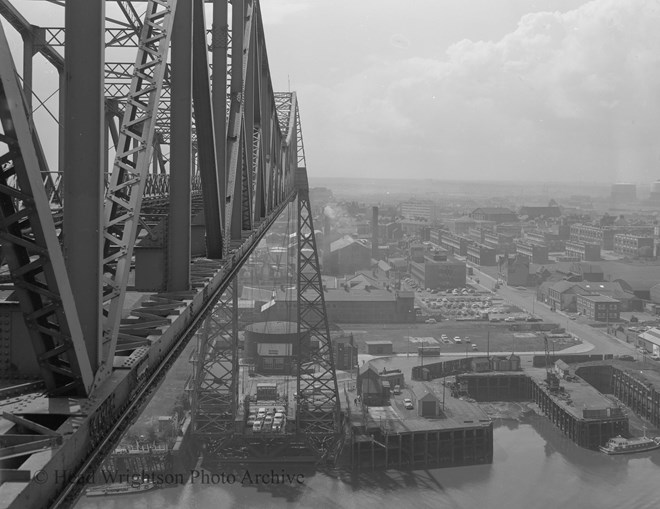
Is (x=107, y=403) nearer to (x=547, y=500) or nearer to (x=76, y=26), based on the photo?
(x=76, y=26)

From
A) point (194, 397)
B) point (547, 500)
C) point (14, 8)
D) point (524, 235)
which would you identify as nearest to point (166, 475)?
point (194, 397)

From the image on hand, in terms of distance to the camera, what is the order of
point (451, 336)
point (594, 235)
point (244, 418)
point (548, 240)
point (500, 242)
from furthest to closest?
point (548, 240) < point (500, 242) < point (594, 235) < point (451, 336) < point (244, 418)

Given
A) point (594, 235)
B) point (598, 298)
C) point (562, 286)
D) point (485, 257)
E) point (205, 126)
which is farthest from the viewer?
point (594, 235)

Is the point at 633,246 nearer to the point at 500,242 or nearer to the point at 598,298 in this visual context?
the point at 500,242

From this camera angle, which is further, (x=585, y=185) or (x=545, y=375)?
(x=585, y=185)

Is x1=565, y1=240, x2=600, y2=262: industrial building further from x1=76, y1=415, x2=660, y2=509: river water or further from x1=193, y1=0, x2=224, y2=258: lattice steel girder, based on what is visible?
x1=193, y1=0, x2=224, y2=258: lattice steel girder

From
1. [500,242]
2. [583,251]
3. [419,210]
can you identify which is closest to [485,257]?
[500,242]

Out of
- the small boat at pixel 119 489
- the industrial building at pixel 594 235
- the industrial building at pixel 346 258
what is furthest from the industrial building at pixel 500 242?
the small boat at pixel 119 489
